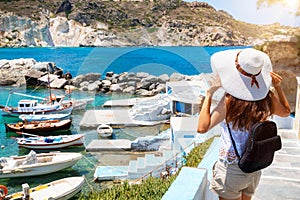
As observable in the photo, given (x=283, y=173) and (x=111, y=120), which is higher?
(x=283, y=173)

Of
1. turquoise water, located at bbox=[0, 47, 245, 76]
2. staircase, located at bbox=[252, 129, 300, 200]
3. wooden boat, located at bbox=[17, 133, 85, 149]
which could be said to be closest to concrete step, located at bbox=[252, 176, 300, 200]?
staircase, located at bbox=[252, 129, 300, 200]

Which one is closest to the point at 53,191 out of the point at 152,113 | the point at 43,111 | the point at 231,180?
the point at 231,180

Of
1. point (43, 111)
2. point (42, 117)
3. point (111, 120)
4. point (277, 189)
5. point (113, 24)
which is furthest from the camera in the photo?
point (113, 24)

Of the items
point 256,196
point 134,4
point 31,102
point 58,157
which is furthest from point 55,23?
point 256,196

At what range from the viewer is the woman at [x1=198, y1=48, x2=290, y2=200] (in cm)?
189

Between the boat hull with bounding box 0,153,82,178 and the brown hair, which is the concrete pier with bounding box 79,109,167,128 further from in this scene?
the brown hair

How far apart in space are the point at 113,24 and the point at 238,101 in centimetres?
11777

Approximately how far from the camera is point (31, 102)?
81.0ft

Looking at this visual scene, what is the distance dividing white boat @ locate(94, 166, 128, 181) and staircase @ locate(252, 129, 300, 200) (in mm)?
8006

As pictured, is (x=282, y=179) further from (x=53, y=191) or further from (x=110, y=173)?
(x=110, y=173)

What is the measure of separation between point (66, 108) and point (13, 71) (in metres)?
24.0

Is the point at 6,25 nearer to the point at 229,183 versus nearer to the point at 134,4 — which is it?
the point at 134,4

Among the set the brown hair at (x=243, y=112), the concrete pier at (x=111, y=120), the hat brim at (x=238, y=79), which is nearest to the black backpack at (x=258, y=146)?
the brown hair at (x=243, y=112)

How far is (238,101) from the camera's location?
192 centimetres
